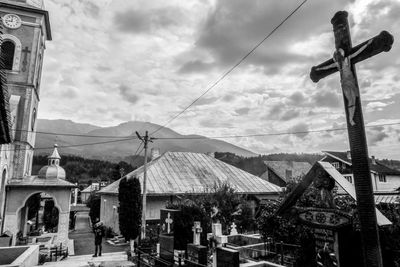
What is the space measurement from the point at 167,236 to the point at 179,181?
1169cm

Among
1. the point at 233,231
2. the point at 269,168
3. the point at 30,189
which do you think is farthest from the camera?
the point at 269,168

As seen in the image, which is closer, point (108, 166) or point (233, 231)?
point (233, 231)

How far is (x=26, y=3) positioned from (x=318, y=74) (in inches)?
1053

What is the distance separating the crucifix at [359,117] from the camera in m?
4.44

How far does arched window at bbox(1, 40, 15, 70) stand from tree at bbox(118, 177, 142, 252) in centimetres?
1397

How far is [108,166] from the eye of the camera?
10875 cm

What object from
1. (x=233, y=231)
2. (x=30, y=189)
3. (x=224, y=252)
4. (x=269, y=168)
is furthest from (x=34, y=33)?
(x=269, y=168)

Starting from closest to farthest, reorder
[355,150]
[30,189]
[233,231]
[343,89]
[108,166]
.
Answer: [355,150]
[343,89]
[233,231]
[30,189]
[108,166]

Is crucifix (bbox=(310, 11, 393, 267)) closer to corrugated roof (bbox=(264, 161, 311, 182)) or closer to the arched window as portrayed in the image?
the arched window

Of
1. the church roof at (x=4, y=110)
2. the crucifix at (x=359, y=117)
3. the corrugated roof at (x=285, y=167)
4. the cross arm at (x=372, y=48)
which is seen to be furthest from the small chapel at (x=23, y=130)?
the corrugated roof at (x=285, y=167)

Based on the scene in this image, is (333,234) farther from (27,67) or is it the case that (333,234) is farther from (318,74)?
(27,67)

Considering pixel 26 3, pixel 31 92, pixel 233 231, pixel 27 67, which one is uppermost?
pixel 26 3

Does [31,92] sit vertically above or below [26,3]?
below

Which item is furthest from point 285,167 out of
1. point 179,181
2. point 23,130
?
point 23,130
